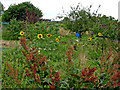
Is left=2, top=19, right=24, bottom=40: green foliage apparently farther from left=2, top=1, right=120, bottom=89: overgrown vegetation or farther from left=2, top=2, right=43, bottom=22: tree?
left=2, top=2, right=43, bottom=22: tree

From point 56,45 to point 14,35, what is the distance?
3.53m

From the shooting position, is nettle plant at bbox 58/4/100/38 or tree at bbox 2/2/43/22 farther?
tree at bbox 2/2/43/22

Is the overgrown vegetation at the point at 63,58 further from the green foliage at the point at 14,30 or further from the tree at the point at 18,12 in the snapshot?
the tree at the point at 18,12

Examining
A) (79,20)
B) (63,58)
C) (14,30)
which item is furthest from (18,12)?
(63,58)

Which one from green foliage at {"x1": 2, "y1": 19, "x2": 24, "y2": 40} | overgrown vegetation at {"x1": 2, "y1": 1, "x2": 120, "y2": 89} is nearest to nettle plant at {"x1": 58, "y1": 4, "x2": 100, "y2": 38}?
overgrown vegetation at {"x1": 2, "y1": 1, "x2": 120, "y2": 89}

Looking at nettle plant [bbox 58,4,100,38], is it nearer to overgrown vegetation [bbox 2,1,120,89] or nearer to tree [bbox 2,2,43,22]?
overgrown vegetation [bbox 2,1,120,89]

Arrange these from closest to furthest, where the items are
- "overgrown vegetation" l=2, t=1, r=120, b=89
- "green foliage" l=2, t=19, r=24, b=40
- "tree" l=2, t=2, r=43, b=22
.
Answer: "overgrown vegetation" l=2, t=1, r=120, b=89, "green foliage" l=2, t=19, r=24, b=40, "tree" l=2, t=2, r=43, b=22

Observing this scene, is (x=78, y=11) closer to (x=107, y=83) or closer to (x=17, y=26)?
(x=17, y=26)

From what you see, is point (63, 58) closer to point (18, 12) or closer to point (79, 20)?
point (79, 20)

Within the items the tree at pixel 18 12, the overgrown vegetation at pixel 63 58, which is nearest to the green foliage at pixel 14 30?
the overgrown vegetation at pixel 63 58

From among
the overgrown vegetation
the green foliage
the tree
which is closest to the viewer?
the overgrown vegetation

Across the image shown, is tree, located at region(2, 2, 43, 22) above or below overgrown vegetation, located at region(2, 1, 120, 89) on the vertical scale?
above

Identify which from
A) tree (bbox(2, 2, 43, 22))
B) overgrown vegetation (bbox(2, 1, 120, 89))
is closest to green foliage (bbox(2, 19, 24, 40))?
overgrown vegetation (bbox(2, 1, 120, 89))

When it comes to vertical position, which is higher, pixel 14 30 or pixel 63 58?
pixel 14 30
